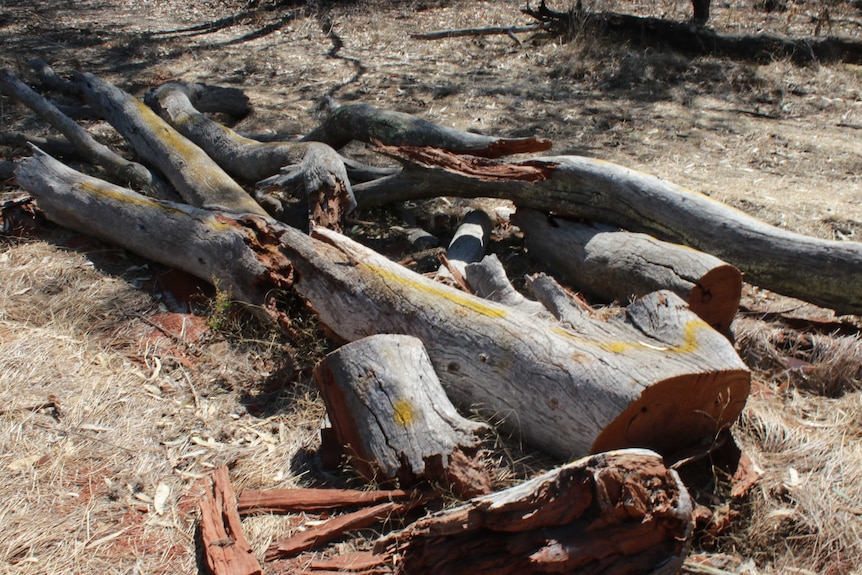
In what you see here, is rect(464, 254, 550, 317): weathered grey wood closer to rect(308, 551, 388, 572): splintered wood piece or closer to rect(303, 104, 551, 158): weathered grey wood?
rect(303, 104, 551, 158): weathered grey wood

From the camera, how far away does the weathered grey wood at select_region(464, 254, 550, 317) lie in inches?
162

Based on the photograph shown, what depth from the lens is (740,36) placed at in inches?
374

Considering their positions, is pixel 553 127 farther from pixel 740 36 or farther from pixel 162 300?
pixel 162 300

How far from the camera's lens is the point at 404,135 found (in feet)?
17.9

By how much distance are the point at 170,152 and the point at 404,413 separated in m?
3.67

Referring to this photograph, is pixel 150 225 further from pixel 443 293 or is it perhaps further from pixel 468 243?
pixel 443 293

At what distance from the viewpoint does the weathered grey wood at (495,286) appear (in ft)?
13.5

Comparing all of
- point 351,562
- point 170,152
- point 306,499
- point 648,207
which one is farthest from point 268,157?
point 351,562

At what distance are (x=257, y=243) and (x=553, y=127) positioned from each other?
4178 mm

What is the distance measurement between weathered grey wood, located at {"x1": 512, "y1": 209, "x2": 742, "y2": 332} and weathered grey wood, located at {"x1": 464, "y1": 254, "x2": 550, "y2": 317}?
1.97 ft

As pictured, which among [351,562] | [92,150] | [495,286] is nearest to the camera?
[351,562]

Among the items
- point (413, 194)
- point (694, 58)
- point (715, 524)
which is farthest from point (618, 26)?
point (715, 524)

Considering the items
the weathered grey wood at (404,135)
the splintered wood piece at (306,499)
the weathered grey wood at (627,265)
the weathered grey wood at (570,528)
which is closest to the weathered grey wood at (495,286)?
the weathered grey wood at (627,265)

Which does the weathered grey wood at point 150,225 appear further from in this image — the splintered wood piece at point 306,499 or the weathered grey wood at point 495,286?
the splintered wood piece at point 306,499
